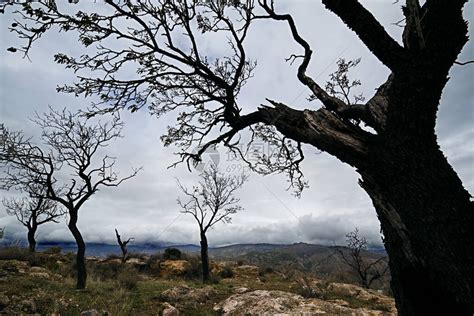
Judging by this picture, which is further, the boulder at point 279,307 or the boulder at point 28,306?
the boulder at point 279,307

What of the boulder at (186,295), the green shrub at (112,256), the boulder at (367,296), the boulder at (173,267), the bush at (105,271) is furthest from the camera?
the green shrub at (112,256)

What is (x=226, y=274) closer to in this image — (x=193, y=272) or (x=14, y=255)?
(x=193, y=272)

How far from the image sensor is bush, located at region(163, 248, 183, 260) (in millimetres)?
29984

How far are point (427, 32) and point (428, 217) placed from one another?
1.68 metres

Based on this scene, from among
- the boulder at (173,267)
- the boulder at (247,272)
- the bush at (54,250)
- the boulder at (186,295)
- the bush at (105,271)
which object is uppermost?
the bush at (54,250)

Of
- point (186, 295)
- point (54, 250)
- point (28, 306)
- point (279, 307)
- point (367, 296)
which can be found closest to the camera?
point (28, 306)

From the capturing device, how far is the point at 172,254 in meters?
30.7

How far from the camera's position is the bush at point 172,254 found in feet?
98.4

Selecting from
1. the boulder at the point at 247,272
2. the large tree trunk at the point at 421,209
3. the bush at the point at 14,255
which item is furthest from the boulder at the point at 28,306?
the boulder at the point at 247,272

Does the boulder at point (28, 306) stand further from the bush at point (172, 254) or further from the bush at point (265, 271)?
the bush at point (172, 254)

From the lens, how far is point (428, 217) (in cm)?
262

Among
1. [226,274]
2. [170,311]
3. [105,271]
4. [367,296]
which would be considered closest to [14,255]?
[105,271]

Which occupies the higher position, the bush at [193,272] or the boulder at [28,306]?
the boulder at [28,306]

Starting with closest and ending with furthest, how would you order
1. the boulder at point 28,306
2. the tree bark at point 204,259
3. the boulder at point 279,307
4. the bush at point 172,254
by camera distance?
the boulder at point 28,306
the boulder at point 279,307
the tree bark at point 204,259
the bush at point 172,254
